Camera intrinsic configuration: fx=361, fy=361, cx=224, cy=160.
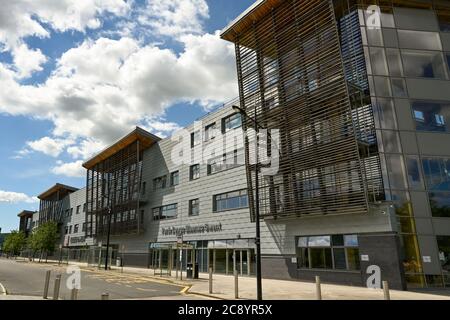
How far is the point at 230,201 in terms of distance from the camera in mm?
32719

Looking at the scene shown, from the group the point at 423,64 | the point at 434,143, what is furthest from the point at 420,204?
the point at 423,64

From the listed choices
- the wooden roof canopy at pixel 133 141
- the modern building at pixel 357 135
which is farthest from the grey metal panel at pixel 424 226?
the wooden roof canopy at pixel 133 141

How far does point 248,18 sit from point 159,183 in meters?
23.2

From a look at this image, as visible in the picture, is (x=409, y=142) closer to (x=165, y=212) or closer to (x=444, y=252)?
(x=444, y=252)

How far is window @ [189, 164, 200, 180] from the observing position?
3777 cm

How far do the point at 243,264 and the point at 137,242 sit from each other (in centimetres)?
2076

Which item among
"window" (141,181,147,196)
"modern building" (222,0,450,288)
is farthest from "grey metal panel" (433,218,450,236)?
"window" (141,181,147,196)

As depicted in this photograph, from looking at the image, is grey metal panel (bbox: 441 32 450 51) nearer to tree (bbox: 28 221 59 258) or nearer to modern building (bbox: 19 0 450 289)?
modern building (bbox: 19 0 450 289)

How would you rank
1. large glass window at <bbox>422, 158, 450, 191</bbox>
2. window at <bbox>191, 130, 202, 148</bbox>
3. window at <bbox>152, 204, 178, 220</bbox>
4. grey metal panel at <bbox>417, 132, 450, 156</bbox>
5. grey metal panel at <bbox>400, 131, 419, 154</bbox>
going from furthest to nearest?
1. window at <bbox>152, 204, 178, 220</bbox>
2. window at <bbox>191, 130, 202, 148</bbox>
3. grey metal panel at <bbox>417, 132, 450, 156</bbox>
4. grey metal panel at <bbox>400, 131, 419, 154</bbox>
5. large glass window at <bbox>422, 158, 450, 191</bbox>

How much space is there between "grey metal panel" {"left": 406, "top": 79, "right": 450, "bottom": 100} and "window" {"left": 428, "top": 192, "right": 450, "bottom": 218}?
684 centimetres

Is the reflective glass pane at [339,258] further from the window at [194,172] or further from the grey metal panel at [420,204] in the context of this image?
the window at [194,172]

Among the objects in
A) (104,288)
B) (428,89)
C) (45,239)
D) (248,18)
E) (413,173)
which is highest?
(248,18)

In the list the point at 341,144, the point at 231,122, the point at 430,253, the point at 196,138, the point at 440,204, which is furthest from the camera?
the point at 196,138
